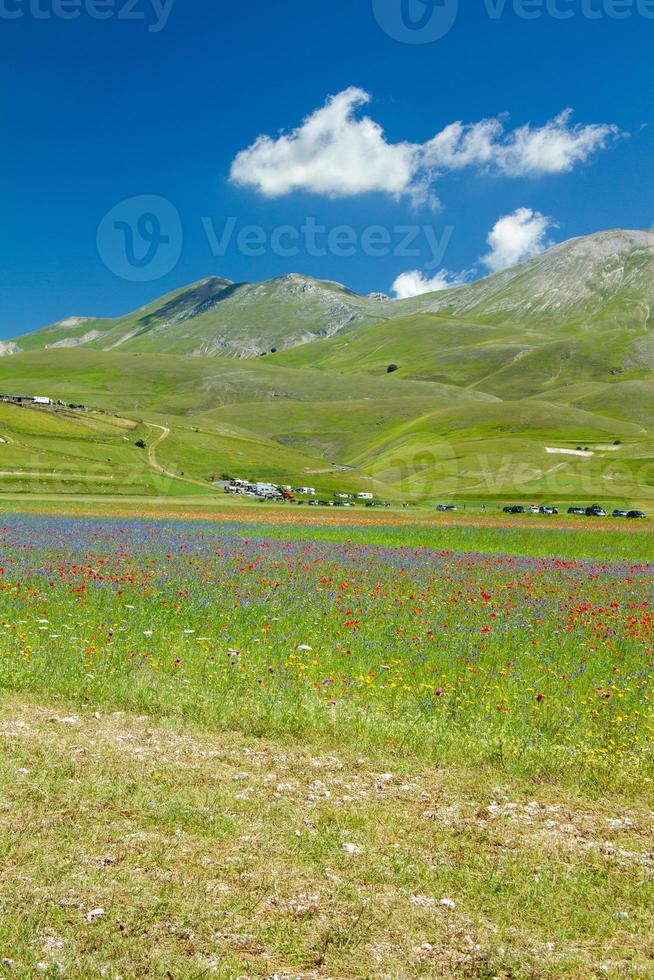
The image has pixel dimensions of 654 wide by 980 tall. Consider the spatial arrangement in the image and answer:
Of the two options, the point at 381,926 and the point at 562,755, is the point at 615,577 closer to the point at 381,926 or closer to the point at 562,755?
the point at 562,755

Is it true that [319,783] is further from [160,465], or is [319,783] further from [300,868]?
[160,465]

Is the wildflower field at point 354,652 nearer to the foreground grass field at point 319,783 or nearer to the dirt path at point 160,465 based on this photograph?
the foreground grass field at point 319,783

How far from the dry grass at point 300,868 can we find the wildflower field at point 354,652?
1.29m

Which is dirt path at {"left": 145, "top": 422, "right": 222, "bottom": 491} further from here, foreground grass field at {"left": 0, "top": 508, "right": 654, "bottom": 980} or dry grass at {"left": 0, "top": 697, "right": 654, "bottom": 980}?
dry grass at {"left": 0, "top": 697, "right": 654, "bottom": 980}

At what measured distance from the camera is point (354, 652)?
13.6 m

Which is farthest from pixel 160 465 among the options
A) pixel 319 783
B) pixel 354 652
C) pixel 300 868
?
pixel 300 868

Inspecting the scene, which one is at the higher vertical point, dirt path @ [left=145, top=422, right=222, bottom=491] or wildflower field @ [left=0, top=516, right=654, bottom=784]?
dirt path @ [left=145, top=422, right=222, bottom=491]

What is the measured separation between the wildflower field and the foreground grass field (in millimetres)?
65

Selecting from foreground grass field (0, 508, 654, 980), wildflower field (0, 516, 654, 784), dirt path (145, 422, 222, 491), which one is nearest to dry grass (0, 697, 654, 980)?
foreground grass field (0, 508, 654, 980)

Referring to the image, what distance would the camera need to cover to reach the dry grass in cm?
518

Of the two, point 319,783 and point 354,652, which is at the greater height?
point 354,652

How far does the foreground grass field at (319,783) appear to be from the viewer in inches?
212

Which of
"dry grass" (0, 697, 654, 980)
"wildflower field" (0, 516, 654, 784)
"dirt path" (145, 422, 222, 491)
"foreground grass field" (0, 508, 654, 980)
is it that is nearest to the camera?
"dry grass" (0, 697, 654, 980)

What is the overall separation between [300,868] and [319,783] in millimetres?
1996
